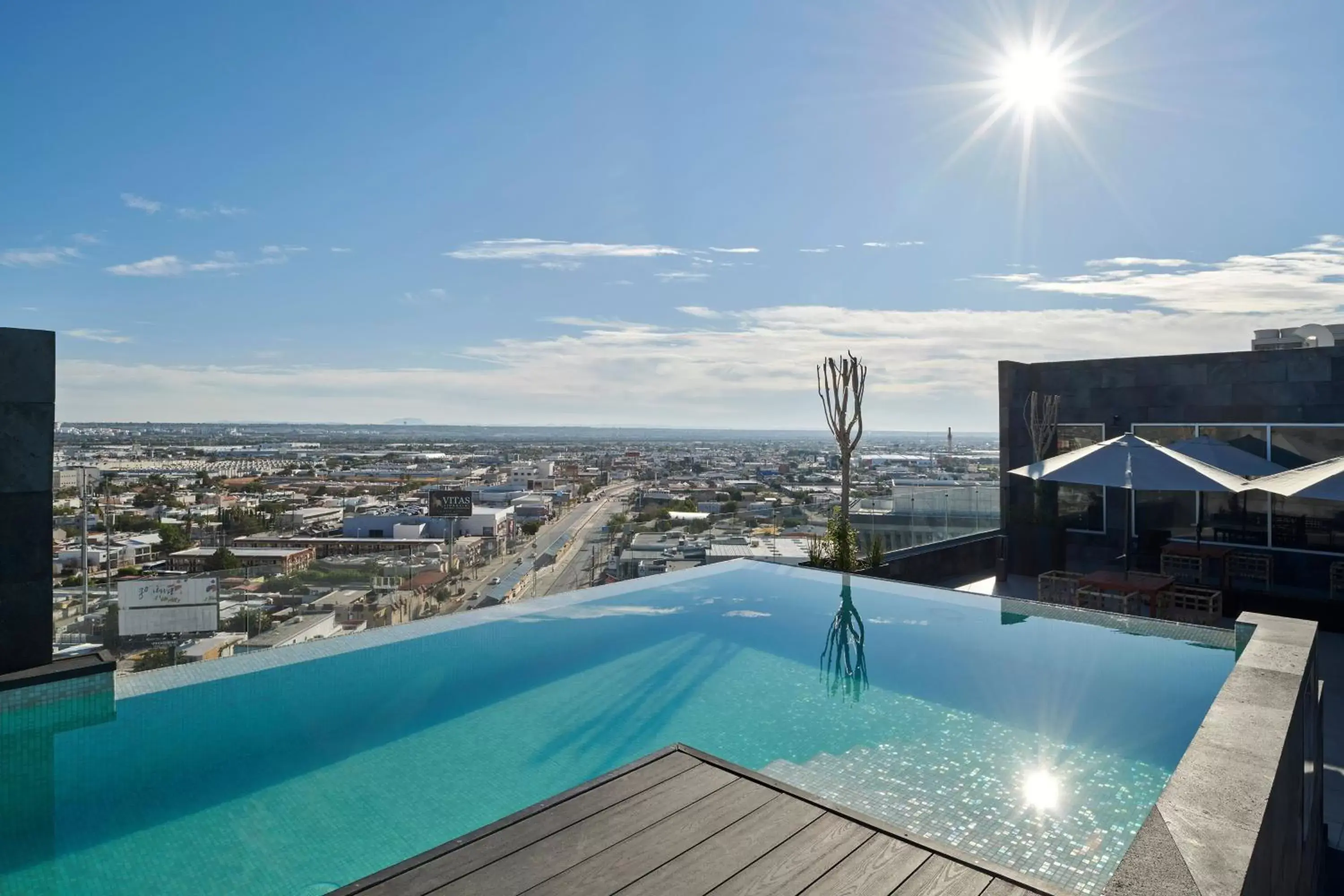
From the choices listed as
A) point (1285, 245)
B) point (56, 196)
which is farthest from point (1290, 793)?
point (56, 196)

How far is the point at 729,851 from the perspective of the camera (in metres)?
1.83

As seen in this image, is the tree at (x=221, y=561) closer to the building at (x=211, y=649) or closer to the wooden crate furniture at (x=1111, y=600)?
the building at (x=211, y=649)

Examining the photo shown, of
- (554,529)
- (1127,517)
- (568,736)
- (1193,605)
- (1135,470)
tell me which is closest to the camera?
(568,736)

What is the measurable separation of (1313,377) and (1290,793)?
739cm

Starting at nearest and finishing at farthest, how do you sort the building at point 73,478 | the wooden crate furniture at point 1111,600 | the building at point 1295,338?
1. the building at point 73,478
2. the wooden crate furniture at point 1111,600
3. the building at point 1295,338

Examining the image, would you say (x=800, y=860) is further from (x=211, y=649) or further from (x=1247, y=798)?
(x=211, y=649)

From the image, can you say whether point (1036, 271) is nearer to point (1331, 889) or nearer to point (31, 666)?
point (1331, 889)

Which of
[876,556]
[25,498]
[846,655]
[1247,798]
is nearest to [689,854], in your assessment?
[1247,798]

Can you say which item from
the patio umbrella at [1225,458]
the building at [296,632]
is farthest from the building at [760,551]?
the building at [296,632]

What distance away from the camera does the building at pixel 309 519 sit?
13.8m

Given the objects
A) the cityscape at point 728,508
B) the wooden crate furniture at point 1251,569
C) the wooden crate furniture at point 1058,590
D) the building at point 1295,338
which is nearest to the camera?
the cityscape at point 728,508

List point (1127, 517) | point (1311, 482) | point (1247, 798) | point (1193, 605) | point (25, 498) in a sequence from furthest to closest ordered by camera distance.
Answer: point (1127, 517), point (1193, 605), point (1311, 482), point (25, 498), point (1247, 798)

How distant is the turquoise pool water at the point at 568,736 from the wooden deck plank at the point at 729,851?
1483 millimetres

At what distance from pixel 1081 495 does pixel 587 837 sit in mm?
9733
